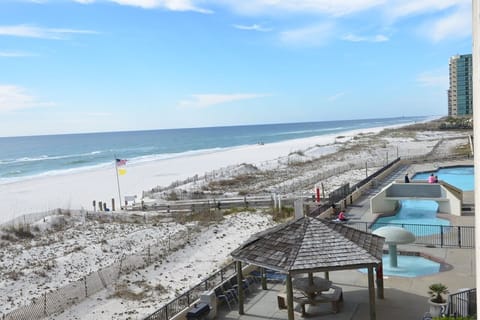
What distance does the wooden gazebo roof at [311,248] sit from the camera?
10.6m

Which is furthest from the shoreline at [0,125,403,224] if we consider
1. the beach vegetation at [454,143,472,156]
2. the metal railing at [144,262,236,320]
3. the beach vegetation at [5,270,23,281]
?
the beach vegetation at [454,143,472,156]

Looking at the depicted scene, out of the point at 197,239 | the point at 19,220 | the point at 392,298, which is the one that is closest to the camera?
the point at 392,298

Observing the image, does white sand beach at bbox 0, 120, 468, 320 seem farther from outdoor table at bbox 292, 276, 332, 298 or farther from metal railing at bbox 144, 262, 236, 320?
outdoor table at bbox 292, 276, 332, 298

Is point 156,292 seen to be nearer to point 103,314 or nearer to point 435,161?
point 103,314

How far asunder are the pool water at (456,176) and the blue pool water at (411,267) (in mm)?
19114

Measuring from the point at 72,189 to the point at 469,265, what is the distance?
1734 inches

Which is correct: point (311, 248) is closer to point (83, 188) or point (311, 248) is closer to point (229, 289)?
point (229, 289)

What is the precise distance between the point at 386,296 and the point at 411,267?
346cm

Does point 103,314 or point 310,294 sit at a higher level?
point 310,294

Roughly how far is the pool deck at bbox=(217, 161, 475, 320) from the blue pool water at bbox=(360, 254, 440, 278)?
47 cm

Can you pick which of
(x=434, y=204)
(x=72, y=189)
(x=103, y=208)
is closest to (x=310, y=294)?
(x=434, y=204)

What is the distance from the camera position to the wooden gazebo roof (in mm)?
10578

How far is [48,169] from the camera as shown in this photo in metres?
82.8

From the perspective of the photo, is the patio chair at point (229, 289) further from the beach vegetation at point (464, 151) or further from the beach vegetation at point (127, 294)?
the beach vegetation at point (464, 151)
